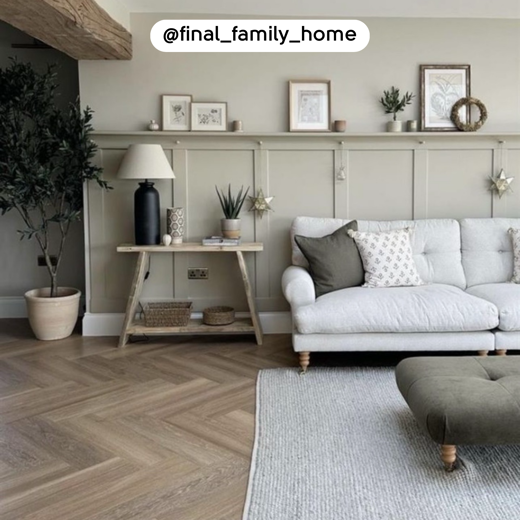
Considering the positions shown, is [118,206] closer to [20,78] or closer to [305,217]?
[20,78]

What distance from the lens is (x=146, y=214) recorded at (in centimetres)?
404

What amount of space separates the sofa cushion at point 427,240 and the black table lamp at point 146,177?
95 centimetres

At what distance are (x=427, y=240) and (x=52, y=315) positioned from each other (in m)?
2.65

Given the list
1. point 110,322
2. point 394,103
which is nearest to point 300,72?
point 394,103

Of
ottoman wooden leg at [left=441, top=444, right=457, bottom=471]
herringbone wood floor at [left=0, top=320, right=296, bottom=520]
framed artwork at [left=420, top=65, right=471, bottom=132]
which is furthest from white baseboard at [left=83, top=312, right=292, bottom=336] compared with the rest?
ottoman wooden leg at [left=441, top=444, right=457, bottom=471]

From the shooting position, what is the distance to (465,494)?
6.76ft

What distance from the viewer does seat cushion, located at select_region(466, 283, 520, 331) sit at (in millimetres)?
3289

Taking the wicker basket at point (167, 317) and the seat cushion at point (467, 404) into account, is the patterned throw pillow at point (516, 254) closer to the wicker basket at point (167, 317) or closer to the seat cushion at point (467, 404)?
the seat cushion at point (467, 404)

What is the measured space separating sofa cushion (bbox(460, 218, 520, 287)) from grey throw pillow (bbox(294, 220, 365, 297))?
0.82 m

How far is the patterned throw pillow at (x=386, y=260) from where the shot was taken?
12.1 feet

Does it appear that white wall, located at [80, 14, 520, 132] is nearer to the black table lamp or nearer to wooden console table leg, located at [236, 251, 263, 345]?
the black table lamp

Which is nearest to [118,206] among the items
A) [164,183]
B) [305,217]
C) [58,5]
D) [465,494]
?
[164,183]

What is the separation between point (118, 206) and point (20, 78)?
1.07 m

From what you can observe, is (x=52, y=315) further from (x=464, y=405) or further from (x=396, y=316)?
(x=464, y=405)
